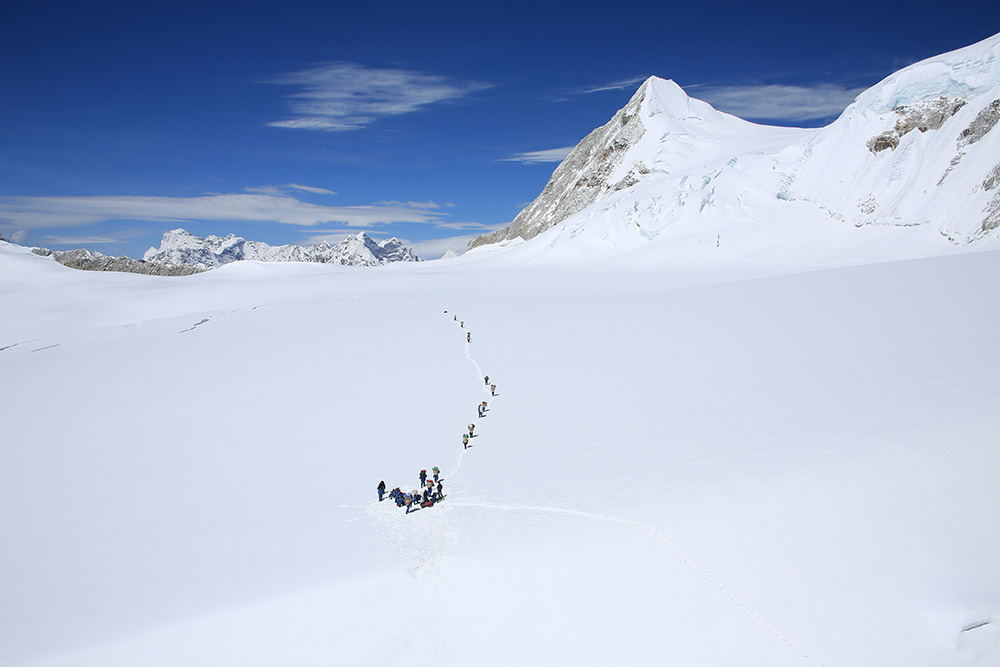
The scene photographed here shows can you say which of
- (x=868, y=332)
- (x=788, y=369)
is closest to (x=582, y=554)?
(x=788, y=369)

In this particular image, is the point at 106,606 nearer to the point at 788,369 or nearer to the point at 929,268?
the point at 788,369

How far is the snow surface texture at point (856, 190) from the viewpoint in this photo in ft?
85.5

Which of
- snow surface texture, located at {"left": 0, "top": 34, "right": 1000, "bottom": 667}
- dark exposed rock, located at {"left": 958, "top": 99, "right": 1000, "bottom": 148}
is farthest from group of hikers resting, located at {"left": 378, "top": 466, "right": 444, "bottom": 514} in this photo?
dark exposed rock, located at {"left": 958, "top": 99, "right": 1000, "bottom": 148}

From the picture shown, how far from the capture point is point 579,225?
46.6 meters

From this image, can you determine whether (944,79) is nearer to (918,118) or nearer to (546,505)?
(918,118)

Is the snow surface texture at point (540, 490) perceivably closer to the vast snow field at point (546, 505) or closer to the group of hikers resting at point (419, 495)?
the vast snow field at point (546, 505)

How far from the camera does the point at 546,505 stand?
8.04 m

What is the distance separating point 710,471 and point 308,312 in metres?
24.6

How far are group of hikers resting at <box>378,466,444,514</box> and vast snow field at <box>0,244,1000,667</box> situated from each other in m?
0.18

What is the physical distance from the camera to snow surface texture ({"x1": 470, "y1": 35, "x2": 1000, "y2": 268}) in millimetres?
26047

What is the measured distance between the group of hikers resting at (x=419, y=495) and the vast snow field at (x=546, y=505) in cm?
18

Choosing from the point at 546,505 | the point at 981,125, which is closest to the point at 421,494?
the point at 546,505

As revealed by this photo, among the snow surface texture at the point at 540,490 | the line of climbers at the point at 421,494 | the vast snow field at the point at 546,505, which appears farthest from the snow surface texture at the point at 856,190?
the line of climbers at the point at 421,494

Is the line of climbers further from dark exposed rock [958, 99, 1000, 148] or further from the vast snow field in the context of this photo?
dark exposed rock [958, 99, 1000, 148]
